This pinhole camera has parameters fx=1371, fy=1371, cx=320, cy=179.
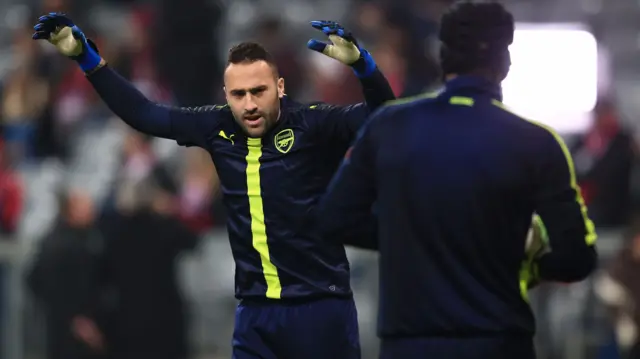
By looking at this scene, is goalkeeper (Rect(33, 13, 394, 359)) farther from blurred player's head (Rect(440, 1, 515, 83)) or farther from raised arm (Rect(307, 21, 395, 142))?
blurred player's head (Rect(440, 1, 515, 83))

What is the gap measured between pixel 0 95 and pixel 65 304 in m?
2.59

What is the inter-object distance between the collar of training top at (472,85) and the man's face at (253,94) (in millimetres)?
1539

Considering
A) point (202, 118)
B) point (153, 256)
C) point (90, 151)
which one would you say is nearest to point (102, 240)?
point (153, 256)

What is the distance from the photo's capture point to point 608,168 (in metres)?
10.3

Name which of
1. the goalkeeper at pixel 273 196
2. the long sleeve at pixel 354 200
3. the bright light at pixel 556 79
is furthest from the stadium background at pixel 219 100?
the long sleeve at pixel 354 200

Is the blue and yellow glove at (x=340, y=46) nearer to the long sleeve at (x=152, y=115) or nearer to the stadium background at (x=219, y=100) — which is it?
the long sleeve at (x=152, y=115)

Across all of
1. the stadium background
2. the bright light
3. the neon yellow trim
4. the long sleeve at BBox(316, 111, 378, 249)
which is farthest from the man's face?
the bright light

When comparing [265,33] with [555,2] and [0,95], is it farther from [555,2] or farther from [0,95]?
[555,2]

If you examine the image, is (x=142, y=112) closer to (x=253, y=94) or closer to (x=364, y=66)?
(x=253, y=94)

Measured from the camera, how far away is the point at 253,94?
5520 mm

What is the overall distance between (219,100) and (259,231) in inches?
234

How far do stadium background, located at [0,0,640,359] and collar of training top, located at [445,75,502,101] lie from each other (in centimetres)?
517

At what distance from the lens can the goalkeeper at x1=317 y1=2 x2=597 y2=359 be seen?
3957 millimetres

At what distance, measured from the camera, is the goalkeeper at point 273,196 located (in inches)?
220
